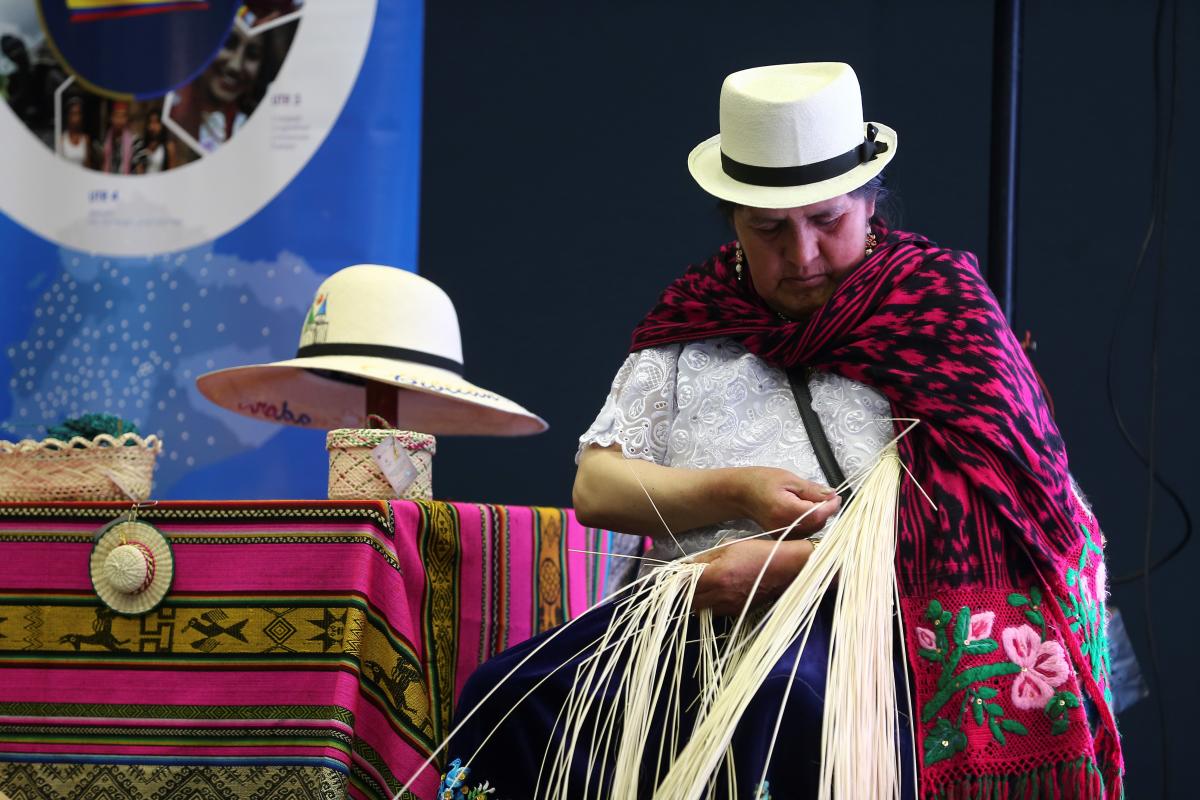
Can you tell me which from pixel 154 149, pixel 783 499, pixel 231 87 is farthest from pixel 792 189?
pixel 154 149

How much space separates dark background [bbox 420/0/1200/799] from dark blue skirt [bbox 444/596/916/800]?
1.86 m

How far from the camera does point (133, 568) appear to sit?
1.92 m

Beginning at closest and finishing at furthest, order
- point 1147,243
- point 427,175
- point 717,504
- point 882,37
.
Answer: point 717,504 < point 1147,243 < point 882,37 < point 427,175

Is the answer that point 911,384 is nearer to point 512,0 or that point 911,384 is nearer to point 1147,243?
point 1147,243

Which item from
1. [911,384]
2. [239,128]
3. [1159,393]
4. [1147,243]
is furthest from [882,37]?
[911,384]

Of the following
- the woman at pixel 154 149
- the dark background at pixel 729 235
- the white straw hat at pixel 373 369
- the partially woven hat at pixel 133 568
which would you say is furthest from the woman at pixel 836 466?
the woman at pixel 154 149

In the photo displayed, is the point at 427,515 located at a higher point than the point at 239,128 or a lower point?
lower

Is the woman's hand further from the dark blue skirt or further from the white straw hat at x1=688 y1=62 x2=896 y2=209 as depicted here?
the white straw hat at x1=688 y1=62 x2=896 y2=209

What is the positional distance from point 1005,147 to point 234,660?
1.81 metres

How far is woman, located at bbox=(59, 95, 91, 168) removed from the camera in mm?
3268

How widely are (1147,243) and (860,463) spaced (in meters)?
1.88

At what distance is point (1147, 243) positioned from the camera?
125 inches

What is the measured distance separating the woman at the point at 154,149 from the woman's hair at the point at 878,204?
1.90m

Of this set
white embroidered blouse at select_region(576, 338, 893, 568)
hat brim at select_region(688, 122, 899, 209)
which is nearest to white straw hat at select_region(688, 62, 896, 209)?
hat brim at select_region(688, 122, 899, 209)
